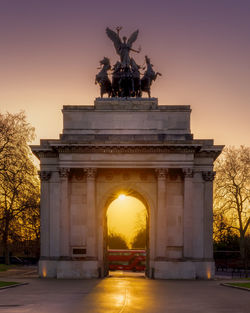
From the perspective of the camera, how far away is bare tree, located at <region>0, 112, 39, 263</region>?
55.3 metres

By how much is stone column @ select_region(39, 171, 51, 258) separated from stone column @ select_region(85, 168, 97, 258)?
3543 mm

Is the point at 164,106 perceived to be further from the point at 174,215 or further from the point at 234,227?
the point at 234,227

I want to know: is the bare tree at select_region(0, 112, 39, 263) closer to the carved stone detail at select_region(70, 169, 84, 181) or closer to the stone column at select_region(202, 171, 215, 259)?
the carved stone detail at select_region(70, 169, 84, 181)

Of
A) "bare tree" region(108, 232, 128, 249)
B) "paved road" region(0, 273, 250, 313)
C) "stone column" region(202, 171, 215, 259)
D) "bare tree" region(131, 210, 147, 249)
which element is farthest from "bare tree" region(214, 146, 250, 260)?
"bare tree" region(108, 232, 128, 249)

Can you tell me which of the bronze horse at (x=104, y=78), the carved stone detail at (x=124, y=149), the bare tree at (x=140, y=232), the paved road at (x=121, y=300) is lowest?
the paved road at (x=121, y=300)

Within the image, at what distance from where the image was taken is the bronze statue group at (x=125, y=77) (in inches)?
2013

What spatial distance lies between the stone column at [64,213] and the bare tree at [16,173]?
27.6 ft

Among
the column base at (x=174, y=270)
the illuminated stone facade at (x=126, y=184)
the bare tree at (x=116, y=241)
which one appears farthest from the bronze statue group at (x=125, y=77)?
the bare tree at (x=116, y=241)

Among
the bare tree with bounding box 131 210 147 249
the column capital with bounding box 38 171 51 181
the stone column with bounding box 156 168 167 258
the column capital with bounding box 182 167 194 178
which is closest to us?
the stone column with bounding box 156 168 167 258

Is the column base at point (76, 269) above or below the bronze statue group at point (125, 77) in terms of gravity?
below

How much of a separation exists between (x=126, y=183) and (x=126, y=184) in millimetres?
84

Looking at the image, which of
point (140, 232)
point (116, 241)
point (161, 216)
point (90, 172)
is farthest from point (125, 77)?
point (116, 241)

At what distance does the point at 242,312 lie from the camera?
22.1 m

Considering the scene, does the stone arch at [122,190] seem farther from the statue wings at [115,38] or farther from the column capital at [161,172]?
the statue wings at [115,38]
